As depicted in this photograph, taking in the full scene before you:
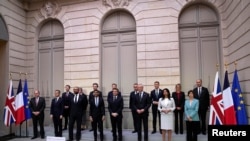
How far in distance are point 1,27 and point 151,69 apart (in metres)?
5.84

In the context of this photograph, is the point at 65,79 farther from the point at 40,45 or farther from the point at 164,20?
the point at 164,20

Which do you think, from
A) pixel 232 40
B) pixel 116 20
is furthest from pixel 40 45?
pixel 232 40

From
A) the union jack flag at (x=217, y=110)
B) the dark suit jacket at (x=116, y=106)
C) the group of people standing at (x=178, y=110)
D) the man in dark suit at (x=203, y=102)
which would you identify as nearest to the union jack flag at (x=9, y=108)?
the dark suit jacket at (x=116, y=106)

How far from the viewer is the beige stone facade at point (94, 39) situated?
30.5 feet

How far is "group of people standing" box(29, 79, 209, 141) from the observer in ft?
23.3

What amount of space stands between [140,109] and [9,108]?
4868 mm

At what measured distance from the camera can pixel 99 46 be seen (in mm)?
10281

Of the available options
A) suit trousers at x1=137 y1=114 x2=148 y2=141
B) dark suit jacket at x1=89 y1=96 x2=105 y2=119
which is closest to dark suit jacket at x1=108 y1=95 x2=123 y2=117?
dark suit jacket at x1=89 y1=96 x2=105 y2=119

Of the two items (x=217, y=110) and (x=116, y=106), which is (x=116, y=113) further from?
(x=217, y=110)

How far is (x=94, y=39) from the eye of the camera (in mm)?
10305

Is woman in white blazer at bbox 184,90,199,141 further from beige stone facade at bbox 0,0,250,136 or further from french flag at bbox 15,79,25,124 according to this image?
french flag at bbox 15,79,25,124

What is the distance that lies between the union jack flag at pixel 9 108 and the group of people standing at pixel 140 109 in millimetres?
849

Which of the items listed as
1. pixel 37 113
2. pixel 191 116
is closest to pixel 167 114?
pixel 191 116

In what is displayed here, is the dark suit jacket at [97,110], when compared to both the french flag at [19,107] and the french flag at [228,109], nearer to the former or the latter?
the french flag at [19,107]
